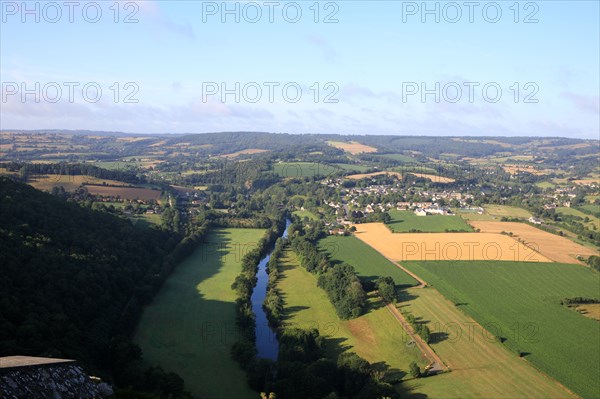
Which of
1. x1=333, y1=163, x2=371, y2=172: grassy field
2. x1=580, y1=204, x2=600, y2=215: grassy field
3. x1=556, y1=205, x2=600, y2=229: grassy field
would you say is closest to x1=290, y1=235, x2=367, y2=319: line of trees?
x1=556, y1=205, x2=600, y2=229: grassy field

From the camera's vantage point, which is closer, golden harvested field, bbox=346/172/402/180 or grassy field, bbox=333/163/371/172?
golden harvested field, bbox=346/172/402/180

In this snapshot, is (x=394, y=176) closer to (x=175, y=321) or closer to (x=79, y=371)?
(x=175, y=321)

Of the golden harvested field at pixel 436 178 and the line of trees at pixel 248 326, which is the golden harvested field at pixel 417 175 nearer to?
the golden harvested field at pixel 436 178

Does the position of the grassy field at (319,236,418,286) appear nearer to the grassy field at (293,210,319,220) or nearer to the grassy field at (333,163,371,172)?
the grassy field at (293,210,319,220)

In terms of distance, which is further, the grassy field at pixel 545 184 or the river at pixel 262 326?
the grassy field at pixel 545 184

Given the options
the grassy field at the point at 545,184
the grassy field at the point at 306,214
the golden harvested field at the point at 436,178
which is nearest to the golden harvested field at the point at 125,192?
the grassy field at the point at 306,214
